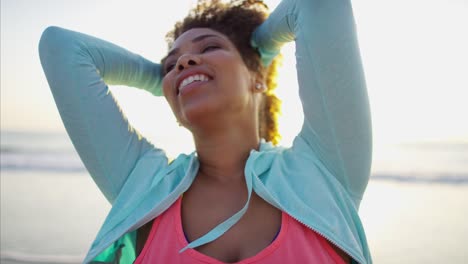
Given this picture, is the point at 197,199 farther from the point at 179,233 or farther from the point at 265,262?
the point at 265,262

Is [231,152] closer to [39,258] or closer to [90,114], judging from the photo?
[90,114]

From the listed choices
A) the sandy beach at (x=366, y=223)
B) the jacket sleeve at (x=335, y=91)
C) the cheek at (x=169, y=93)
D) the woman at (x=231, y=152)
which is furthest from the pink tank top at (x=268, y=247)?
the sandy beach at (x=366, y=223)

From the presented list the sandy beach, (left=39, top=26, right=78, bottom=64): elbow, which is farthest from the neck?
the sandy beach

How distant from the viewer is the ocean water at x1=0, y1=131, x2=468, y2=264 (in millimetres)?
3391

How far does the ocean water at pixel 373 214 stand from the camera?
339cm

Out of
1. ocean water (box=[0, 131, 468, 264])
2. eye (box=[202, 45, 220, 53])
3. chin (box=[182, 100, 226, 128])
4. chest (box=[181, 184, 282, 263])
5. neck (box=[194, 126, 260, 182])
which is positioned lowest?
ocean water (box=[0, 131, 468, 264])

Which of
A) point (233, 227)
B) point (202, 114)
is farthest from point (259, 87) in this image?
point (233, 227)

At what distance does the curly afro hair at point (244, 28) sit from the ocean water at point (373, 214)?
177cm

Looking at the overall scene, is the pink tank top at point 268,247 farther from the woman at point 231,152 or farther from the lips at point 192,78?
the lips at point 192,78

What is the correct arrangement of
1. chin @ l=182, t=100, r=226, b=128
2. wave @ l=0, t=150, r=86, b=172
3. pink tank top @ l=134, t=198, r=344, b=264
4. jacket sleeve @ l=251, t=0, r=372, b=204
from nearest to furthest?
pink tank top @ l=134, t=198, r=344, b=264 < jacket sleeve @ l=251, t=0, r=372, b=204 < chin @ l=182, t=100, r=226, b=128 < wave @ l=0, t=150, r=86, b=172

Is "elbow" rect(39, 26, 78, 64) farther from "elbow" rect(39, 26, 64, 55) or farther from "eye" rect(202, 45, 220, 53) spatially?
"eye" rect(202, 45, 220, 53)

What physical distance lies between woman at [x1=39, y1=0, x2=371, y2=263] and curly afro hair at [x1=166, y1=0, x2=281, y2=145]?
1 cm

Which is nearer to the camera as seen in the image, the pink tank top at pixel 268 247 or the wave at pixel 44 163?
the pink tank top at pixel 268 247

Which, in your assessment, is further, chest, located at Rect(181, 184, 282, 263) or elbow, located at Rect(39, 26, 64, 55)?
elbow, located at Rect(39, 26, 64, 55)
